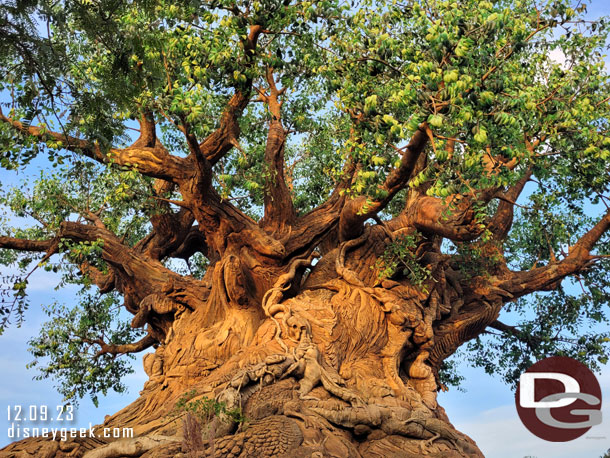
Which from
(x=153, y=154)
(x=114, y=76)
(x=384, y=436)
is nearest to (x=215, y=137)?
(x=153, y=154)

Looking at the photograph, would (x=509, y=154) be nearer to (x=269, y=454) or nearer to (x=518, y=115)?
(x=518, y=115)

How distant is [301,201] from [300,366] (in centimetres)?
672

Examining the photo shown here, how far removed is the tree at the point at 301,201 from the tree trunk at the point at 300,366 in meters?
0.04

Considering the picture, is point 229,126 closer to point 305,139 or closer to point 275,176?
point 275,176

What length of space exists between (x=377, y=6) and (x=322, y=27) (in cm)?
108

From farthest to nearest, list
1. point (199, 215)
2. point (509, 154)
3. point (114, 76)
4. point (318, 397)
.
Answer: point (199, 215)
point (318, 397)
point (509, 154)
point (114, 76)

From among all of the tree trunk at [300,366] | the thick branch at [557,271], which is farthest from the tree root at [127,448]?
the thick branch at [557,271]

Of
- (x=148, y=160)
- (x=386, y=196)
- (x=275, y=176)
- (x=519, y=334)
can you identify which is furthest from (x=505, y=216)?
(x=148, y=160)

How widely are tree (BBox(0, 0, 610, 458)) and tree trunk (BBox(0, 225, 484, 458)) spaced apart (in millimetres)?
43

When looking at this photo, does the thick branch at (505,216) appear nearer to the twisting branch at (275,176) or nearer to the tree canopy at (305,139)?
the tree canopy at (305,139)

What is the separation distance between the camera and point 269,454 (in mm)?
7867

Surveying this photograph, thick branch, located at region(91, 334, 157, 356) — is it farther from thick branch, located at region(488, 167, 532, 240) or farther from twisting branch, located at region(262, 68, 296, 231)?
thick branch, located at region(488, 167, 532, 240)

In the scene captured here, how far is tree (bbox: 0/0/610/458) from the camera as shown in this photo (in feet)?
28.0

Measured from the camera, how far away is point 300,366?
33.6 feet
